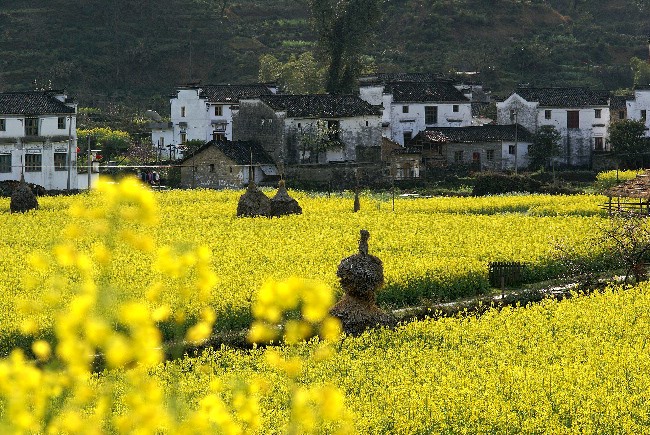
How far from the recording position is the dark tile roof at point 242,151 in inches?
2685

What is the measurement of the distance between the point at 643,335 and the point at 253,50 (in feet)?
324

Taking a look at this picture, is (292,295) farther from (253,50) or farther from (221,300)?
(253,50)

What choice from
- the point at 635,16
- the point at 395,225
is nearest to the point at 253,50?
the point at 635,16

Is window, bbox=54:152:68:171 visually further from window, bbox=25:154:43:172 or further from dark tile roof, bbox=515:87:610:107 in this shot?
dark tile roof, bbox=515:87:610:107

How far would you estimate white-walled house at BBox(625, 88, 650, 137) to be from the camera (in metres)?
82.2

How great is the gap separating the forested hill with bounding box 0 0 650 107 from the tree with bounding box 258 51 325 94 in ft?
28.0

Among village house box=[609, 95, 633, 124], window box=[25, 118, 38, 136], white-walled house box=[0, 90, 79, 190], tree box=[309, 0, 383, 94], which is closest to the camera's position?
white-walled house box=[0, 90, 79, 190]

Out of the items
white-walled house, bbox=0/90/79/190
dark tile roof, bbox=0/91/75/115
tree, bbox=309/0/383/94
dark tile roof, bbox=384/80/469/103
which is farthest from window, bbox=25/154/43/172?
tree, bbox=309/0/383/94

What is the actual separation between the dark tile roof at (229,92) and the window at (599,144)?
23.4m

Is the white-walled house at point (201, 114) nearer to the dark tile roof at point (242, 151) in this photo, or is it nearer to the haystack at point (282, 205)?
the dark tile roof at point (242, 151)

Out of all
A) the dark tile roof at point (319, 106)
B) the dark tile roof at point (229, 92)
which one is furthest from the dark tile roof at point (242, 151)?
the dark tile roof at point (229, 92)

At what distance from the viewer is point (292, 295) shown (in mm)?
8016

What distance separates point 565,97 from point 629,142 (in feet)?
24.2

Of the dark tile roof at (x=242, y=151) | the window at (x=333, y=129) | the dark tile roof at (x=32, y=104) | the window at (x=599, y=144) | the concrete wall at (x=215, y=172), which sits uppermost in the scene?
the dark tile roof at (x=32, y=104)
